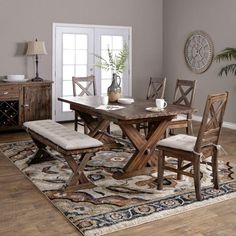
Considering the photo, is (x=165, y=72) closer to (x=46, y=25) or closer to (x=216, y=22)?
(x=216, y=22)

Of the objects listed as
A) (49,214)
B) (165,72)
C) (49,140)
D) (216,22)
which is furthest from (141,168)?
(165,72)

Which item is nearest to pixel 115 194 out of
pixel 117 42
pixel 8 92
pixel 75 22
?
pixel 8 92

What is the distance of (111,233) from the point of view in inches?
108

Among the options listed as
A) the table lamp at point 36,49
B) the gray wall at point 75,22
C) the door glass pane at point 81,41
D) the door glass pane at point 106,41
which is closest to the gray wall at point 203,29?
the gray wall at point 75,22

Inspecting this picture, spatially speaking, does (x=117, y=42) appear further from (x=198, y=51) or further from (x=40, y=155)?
(x=40, y=155)

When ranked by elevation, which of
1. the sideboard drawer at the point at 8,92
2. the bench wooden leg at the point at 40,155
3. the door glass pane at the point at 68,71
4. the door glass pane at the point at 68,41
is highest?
the door glass pane at the point at 68,41

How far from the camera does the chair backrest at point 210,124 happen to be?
3170 mm

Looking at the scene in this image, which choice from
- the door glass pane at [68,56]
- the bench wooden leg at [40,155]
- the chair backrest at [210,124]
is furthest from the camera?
the door glass pane at [68,56]

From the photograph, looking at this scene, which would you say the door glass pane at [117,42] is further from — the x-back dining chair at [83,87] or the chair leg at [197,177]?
the chair leg at [197,177]

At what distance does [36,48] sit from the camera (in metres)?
6.35

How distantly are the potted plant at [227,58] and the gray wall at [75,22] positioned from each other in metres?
1.79

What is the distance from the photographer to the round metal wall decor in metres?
6.97

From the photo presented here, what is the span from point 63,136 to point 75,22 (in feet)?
12.7

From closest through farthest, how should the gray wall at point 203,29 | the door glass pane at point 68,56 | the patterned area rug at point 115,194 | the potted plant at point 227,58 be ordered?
the patterned area rug at point 115,194, the potted plant at point 227,58, the gray wall at point 203,29, the door glass pane at point 68,56
